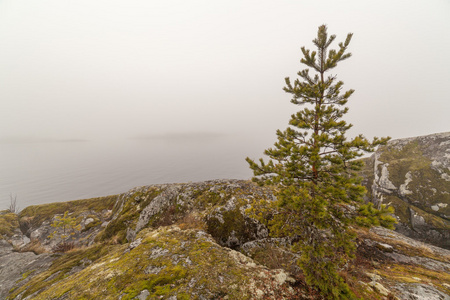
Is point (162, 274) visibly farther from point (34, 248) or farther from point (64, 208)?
point (64, 208)

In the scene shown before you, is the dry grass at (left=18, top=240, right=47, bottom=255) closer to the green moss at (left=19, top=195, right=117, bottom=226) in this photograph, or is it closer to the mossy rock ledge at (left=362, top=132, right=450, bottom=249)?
the green moss at (left=19, top=195, right=117, bottom=226)

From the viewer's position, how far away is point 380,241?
40.7ft

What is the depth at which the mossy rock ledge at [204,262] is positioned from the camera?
6250 millimetres

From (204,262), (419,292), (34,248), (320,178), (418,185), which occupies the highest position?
(320,178)

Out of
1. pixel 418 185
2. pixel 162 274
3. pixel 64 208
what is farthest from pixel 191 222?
pixel 64 208

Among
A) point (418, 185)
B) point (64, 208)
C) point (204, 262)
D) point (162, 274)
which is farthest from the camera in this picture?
point (64, 208)

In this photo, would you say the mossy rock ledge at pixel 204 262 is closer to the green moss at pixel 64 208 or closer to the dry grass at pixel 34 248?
the dry grass at pixel 34 248

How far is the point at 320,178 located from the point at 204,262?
23.0 ft

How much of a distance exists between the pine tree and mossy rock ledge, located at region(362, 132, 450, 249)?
1192 inches

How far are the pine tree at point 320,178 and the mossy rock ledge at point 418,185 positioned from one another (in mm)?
30289

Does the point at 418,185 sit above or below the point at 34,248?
above

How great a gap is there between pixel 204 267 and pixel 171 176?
126887 mm

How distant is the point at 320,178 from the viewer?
22.9 feet

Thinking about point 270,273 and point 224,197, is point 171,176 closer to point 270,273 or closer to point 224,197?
point 224,197
